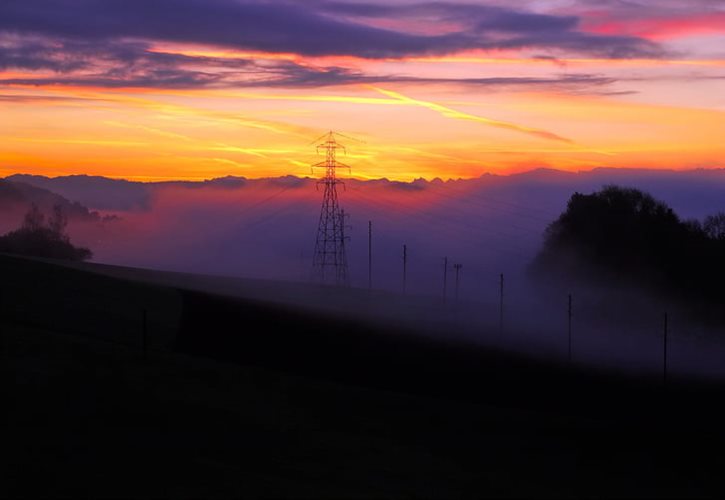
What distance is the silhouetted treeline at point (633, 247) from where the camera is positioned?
94.3 m

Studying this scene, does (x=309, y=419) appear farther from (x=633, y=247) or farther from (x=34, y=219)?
(x=34, y=219)

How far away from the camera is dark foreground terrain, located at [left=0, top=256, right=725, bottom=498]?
1052 inches

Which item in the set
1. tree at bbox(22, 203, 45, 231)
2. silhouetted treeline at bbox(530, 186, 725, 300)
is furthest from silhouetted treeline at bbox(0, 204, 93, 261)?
silhouetted treeline at bbox(530, 186, 725, 300)

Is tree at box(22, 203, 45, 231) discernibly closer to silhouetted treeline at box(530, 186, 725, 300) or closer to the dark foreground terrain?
silhouetted treeline at box(530, 186, 725, 300)

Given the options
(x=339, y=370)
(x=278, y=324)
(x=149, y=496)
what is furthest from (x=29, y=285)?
(x=149, y=496)

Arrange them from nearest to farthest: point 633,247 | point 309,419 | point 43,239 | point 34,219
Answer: point 309,419 < point 633,247 < point 43,239 < point 34,219

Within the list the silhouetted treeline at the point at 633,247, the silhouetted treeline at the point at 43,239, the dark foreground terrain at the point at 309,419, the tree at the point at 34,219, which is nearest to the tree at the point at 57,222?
the silhouetted treeline at the point at 43,239

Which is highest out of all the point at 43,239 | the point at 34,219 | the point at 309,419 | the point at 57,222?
the point at 34,219

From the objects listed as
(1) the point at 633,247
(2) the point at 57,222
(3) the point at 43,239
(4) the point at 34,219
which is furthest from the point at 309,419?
(4) the point at 34,219

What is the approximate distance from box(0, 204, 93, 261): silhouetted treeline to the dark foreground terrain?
82462 mm

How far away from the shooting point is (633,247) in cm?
9950

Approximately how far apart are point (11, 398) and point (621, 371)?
1467 inches

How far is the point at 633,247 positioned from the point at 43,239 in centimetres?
8178

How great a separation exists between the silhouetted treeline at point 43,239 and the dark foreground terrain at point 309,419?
82.5m
